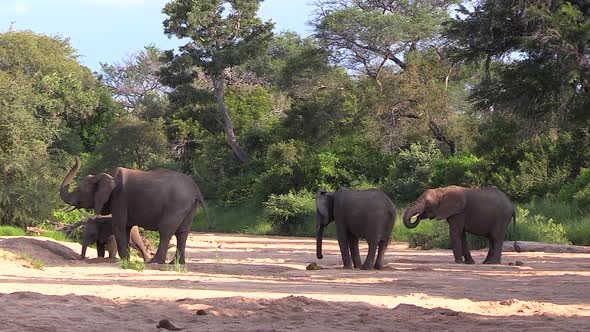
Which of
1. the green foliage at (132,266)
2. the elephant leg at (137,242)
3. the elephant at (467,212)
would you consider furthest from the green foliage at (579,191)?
the green foliage at (132,266)

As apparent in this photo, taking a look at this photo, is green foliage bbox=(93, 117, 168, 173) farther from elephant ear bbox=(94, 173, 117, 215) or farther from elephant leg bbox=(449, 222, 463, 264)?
elephant ear bbox=(94, 173, 117, 215)

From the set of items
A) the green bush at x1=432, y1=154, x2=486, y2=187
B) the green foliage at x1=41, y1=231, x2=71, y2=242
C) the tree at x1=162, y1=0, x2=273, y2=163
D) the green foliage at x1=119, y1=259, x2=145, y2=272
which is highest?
the tree at x1=162, y1=0, x2=273, y2=163

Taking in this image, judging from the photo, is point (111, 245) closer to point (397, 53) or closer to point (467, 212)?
point (467, 212)

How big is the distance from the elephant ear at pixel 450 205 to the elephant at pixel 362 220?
2839 millimetres

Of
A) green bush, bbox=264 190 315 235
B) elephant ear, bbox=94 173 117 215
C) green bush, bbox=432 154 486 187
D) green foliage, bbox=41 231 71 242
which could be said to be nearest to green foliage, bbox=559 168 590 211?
green bush, bbox=432 154 486 187

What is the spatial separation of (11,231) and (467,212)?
1127cm

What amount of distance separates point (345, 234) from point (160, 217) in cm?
333

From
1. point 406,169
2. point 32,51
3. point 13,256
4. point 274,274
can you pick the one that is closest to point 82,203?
point 13,256

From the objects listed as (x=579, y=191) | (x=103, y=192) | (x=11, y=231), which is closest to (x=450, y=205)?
(x=103, y=192)

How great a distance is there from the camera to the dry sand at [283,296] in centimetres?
952

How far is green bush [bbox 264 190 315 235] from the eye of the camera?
1599 inches

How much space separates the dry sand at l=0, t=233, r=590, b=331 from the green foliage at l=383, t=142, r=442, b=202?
20.3m

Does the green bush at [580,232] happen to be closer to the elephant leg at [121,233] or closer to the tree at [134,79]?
the elephant leg at [121,233]

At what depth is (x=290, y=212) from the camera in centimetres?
4081
